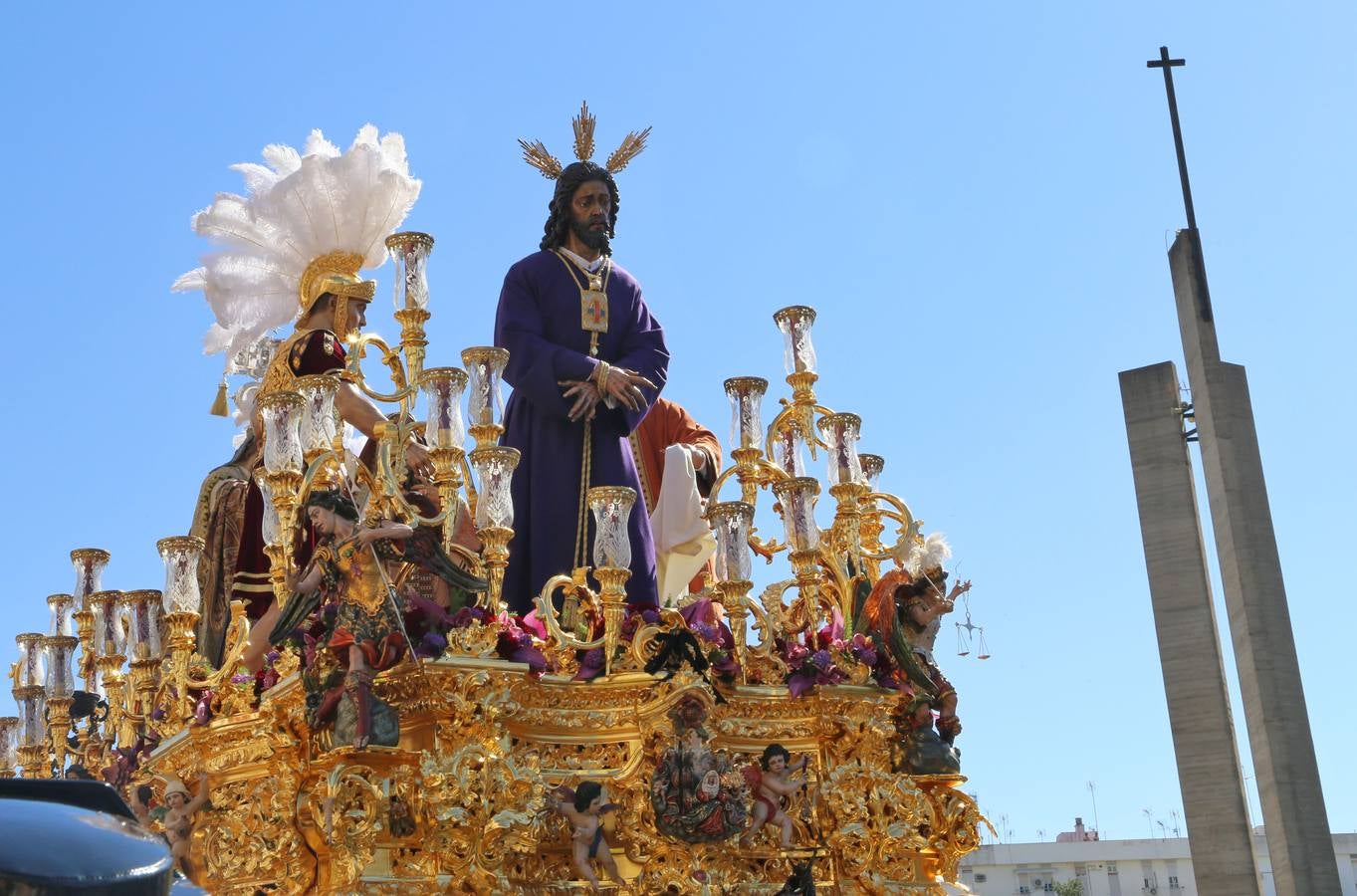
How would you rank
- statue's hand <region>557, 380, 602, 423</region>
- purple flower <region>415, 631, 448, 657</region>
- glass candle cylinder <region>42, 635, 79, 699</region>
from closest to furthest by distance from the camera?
purple flower <region>415, 631, 448, 657</region> < statue's hand <region>557, 380, 602, 423</region> < glass candle cylinder <region>42, 635, 79, 699</region>

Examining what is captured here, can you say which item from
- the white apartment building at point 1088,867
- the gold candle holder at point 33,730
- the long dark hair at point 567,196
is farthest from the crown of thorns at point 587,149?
the white apartment building at point 1088,867

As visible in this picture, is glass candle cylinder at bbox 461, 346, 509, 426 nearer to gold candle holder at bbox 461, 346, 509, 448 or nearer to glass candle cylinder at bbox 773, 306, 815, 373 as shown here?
gold candle holder at bbox 461, 346, 509, 448

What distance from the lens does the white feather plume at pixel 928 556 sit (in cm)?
1307

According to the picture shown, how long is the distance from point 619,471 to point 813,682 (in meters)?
2.52

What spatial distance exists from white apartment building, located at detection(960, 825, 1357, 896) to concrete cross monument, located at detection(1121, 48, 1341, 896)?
94.1 feet

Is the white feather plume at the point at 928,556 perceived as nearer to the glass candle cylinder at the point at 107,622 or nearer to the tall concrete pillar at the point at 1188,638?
the glass candle cylinder at the point at 107,622

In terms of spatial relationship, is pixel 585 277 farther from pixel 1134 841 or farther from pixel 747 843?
pixel 1134 841

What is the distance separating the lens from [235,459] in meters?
15.3

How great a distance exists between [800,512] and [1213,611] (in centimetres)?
1061

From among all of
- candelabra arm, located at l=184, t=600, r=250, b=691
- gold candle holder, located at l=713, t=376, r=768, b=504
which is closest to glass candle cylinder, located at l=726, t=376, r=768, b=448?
gold candle holder, located at l=713, t=376, r=768, b=504

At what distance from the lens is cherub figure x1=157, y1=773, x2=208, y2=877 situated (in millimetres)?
11977

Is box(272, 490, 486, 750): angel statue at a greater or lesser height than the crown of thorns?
lesser

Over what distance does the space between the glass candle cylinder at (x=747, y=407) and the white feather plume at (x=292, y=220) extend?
407 centimetres

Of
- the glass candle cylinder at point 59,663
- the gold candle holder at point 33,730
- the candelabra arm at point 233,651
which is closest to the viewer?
the candelabra arm at point 233,651
